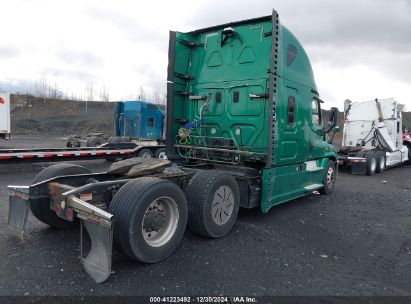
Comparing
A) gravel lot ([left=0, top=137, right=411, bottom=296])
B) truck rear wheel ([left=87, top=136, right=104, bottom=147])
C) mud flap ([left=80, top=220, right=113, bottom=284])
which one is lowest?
gravel lot ([left=0, top=137, right=411, bottom=296])

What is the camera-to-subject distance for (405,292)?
3311mm

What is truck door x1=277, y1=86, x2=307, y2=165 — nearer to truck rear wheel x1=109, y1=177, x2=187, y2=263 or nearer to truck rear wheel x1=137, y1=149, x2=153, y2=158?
truck rear wheel x1=109, y1=177, x2=187, y2=263

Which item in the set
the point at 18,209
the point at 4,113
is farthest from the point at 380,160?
the point at 4,113

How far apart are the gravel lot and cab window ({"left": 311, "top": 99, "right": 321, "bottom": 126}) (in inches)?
83.2

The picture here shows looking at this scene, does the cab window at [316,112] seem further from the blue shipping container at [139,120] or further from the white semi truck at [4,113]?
the white semi truck at [4,113]

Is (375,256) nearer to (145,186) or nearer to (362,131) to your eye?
(145,186)

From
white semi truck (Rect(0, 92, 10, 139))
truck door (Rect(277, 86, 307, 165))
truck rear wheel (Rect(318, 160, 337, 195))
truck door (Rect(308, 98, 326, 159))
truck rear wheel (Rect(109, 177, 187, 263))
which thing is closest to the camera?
truck rear wheel (Rect(109, 177, 187, 263))

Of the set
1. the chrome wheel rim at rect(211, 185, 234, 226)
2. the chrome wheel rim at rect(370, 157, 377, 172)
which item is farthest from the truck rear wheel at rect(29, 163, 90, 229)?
the chrome wheel rim at rect(370, 157, 377, 172)

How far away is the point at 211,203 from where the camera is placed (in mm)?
4422

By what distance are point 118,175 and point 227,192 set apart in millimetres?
1622

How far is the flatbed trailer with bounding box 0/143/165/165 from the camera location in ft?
29.6

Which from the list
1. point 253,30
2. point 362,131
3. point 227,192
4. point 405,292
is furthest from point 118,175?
point 362,131

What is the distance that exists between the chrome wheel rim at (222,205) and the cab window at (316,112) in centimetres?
306

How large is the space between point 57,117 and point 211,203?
1556 inches
